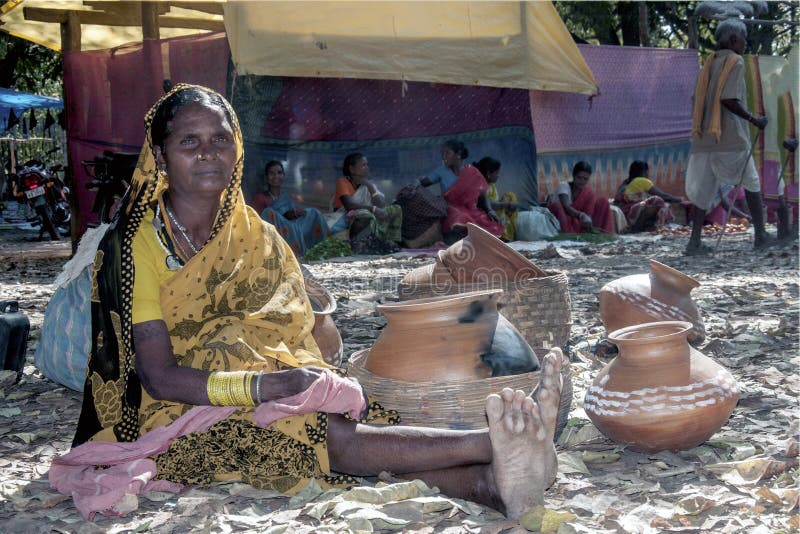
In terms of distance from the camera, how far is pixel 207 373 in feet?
8.71

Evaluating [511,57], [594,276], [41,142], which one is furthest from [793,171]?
[41,142]

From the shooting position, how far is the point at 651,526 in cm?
243

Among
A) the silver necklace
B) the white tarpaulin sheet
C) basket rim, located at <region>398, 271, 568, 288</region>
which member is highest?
the white tarpaulin sheet

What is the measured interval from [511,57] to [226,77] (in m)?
3.52

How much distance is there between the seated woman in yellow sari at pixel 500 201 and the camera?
1096cm

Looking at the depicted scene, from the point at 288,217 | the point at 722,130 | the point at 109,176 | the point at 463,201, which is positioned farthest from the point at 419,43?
the point at 109,176

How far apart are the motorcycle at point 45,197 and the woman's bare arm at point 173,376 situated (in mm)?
12198

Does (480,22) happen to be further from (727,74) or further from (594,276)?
(594,276)

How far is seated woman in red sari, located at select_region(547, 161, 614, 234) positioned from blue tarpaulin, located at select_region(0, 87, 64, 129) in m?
11.6

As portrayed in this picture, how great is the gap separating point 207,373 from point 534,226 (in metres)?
8.76

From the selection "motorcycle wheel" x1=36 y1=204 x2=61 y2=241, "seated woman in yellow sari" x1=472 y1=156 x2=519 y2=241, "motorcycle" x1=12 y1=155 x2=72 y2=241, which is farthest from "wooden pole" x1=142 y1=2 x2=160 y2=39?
"motorcycle wheel" x1=36 y1=204 x2=61 y2=241

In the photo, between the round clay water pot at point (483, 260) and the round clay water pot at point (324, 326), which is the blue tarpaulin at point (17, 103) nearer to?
the round clay water pot at point (324, 326)

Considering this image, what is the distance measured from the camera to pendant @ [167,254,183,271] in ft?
9.18

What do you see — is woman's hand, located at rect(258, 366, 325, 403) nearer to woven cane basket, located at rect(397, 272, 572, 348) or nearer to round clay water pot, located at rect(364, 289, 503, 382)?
round clay water pot, located at rect(364, 289, 503, 382)
